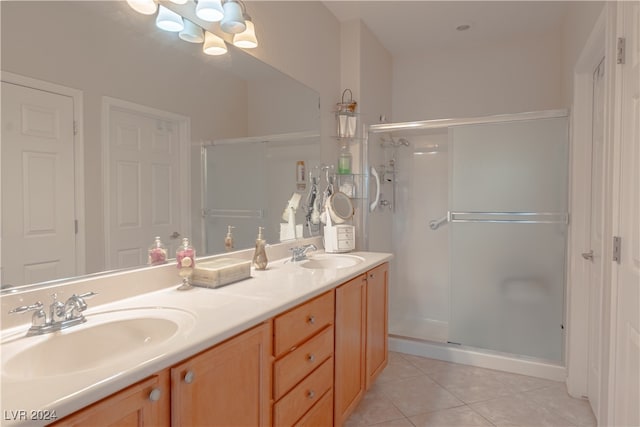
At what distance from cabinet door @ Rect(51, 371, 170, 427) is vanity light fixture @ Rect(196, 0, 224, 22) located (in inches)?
58.7

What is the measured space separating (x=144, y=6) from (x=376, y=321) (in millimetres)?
1964

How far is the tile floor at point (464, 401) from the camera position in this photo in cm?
198

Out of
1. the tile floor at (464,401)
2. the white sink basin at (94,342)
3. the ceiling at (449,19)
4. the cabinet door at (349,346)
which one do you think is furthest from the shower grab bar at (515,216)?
the white sink basin at (94,342)

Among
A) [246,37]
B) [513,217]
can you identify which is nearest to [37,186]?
[246,37]

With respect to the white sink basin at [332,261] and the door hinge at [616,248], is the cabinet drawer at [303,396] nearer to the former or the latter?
the white sink basin at [332,261]

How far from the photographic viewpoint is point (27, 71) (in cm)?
102

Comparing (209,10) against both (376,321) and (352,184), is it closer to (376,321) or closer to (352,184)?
(352,184)

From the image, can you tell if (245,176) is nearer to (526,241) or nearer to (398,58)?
(526,241)

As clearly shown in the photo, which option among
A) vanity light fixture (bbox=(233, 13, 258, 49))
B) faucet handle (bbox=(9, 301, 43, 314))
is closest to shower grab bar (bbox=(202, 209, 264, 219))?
faucet handle (bbox=(9, 301, 43, 314))

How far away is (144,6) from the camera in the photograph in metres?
1.40

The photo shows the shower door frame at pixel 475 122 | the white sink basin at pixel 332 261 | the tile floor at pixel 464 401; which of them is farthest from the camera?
the shower door frame at pixel 475 122

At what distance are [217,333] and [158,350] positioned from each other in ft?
0.52

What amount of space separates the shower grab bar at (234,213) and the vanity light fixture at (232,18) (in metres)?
0.89

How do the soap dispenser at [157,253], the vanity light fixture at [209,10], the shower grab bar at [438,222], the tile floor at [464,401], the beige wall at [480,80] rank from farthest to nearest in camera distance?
the shower grab bar at [438,222] < the beige wall at [480,80] < the tile floor at [464,401] < the vanity light fixture at [209,10] < the soap dispenser at [157,253]
